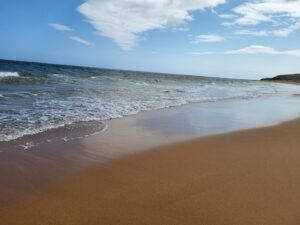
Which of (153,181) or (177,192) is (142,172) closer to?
(153,181)

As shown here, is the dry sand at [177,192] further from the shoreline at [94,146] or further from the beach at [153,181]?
the shoreline at [94,146]

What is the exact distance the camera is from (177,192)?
11.4 ft

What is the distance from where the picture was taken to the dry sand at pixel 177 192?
2.90m

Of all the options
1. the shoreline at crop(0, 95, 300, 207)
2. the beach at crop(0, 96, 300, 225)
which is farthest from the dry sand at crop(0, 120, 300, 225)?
the shoreline at crop(0, 95, 300, 207)

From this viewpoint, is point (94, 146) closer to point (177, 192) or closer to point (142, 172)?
point (142, 172)

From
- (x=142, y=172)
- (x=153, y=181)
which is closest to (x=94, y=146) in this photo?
(x=142, y=172)

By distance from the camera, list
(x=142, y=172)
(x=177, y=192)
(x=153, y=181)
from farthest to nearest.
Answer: (x=142, y=172) < (x=153, y=181) < (x=177, y=192)

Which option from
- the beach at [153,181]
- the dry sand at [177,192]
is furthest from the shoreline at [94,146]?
the dry sand at [177,192]

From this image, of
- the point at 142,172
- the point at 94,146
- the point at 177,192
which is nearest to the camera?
the point at 177,192

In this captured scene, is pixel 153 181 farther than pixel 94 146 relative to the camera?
No

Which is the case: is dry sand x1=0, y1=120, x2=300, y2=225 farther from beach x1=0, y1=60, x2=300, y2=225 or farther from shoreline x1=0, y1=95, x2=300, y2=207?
shoreline x1=0, y1=95, x2=300, y2=207

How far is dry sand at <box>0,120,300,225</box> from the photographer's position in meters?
2.90

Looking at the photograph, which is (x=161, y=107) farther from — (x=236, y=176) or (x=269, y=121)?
(x=236, y=176)

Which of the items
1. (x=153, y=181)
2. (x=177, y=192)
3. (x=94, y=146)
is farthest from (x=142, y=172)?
(x=94, y=146)
